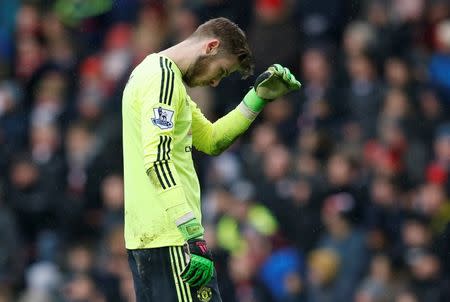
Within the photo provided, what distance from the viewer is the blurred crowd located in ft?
40.2

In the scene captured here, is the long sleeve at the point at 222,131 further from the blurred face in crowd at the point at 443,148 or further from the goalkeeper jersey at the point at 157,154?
the blurred face in crowd at the point at 443,148

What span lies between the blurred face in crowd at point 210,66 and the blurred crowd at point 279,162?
460 centimetres

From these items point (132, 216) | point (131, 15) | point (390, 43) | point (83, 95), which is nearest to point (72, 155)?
point (83, 95)

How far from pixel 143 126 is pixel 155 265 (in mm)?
752

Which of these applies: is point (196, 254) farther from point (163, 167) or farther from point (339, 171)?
point (339, 171)

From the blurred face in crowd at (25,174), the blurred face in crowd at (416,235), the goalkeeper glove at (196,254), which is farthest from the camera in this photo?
the blurred face in crowd at (25,174)

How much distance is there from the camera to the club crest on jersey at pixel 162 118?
7.02 metres

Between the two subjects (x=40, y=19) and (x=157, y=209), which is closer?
(x=157, y=209)

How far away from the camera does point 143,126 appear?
705cm

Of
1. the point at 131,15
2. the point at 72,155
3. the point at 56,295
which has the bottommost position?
the point at 56,295

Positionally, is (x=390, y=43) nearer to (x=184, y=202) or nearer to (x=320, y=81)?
(x=320, y=81)

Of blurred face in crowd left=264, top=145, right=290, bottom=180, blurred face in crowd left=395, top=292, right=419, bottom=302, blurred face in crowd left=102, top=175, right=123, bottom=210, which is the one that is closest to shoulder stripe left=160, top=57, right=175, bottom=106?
blurred face in crowd left=395, top=292, right=419, bottom=302

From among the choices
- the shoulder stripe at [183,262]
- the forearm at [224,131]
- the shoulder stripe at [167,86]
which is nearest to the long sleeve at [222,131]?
the forearm at [224,131]

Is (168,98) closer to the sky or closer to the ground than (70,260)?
closer to the sky
